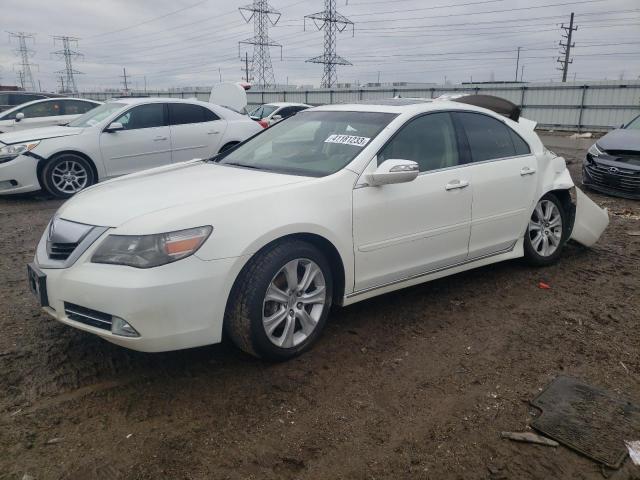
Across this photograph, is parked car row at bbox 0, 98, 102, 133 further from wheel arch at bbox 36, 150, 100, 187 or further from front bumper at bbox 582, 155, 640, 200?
front bumper at bbox 582, 155, 640, 200

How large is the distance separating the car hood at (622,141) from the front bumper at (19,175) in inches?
366

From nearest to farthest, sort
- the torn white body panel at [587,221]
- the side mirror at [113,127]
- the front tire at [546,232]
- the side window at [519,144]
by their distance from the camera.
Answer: the side window at [519,144]
the front tire at [546,232]
the torn white body panel at [587,221]
the side mirror at [113,127]

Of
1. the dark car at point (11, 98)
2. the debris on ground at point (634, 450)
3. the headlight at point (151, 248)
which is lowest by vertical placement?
the debris on ground at point (634, 450)

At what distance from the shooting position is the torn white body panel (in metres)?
5.46

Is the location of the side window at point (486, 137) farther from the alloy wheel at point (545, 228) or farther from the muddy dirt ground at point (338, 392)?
the muddy dirt ground at point (338, 392)

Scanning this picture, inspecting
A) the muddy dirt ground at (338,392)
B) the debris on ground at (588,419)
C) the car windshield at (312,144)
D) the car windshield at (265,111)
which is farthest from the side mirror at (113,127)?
the car windshield at (265,111)

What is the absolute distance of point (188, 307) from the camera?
288 centimetres

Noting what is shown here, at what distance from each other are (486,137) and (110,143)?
623cm

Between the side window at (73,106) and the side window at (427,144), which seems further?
the side window at (73,106)

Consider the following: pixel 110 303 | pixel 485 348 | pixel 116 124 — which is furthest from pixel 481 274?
pixel 116 124

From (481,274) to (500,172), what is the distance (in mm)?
1039

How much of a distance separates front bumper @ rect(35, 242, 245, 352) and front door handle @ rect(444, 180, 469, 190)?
74.4 inches

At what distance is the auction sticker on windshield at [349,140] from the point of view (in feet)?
12.6

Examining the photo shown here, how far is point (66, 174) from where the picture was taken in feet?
27.9
